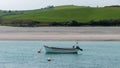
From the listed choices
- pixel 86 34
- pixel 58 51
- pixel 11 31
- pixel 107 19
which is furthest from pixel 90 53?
pixel 107 19

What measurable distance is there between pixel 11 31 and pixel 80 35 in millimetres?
11950

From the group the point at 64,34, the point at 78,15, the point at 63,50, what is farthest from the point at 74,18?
the point at 63,50

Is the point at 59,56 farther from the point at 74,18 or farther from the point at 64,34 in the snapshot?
the point at 74,18

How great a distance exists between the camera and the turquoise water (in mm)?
51412

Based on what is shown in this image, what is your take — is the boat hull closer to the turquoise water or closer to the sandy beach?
the turquoise water

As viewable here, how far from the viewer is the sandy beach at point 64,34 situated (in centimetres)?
7531

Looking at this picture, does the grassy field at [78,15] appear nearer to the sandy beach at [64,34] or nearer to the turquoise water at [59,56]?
the sandy beach at [64,34]

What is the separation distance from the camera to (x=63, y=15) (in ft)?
369

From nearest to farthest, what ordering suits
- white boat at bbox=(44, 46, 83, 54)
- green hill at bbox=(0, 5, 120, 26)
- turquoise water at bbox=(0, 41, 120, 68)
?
turquoise water at bbox=(0, 41, 120, 68) < white boat at bbox=(44, 46, 83, 54) < green hill at bbox=(0, 5, 120, 26)

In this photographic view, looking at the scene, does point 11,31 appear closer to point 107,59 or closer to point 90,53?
point 90,53

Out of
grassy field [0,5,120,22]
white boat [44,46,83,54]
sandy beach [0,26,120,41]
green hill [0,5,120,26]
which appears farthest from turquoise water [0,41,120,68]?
grassy field [0,5,120,22]

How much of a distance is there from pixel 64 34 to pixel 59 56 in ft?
63.1

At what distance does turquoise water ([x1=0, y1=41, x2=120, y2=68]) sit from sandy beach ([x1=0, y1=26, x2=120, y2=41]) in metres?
1.07

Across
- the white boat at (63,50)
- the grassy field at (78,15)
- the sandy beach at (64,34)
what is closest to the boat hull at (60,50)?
the white boat at (63,50)
